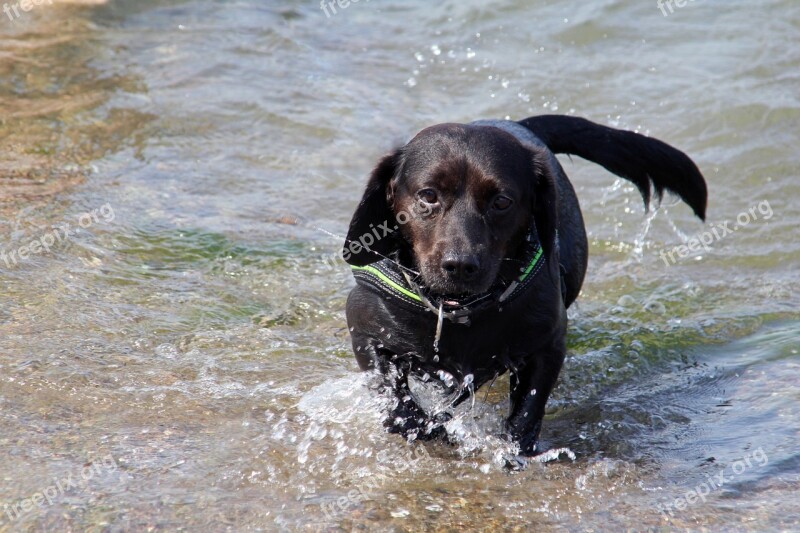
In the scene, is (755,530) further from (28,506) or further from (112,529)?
(28,506)

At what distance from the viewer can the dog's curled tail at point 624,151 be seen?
505 cm

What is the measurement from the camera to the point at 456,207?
Answer: 12.2 ft

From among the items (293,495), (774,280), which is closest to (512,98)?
(774,280)

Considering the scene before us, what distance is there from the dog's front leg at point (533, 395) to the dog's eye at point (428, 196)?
76 cm

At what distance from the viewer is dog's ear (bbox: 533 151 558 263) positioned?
3883 millimetres

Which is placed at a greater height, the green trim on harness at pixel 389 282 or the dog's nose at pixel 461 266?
the dog's nose at pixel 461 266
